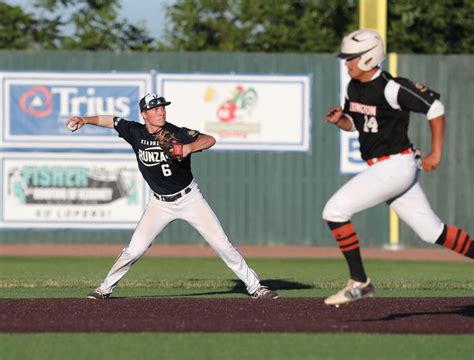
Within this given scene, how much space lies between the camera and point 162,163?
12.0 metres

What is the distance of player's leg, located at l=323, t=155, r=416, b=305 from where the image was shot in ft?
32.3

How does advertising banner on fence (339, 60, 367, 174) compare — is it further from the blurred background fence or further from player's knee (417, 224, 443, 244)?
player's knee (417, 224, 443, 244)

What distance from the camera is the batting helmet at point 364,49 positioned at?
10.0 m

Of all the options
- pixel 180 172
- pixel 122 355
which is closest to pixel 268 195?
pixel 180 172

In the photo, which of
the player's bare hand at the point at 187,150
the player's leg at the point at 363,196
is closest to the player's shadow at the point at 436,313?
the player's leg at the point at 363,196

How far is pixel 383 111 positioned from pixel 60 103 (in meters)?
12.7

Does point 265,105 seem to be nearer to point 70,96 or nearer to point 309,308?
point 70,96

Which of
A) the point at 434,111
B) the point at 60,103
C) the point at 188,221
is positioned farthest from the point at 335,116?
the point at 60,103

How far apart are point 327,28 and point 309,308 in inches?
762

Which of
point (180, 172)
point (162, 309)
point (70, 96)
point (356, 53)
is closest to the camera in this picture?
point (356, 53)

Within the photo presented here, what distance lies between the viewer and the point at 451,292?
1366cm

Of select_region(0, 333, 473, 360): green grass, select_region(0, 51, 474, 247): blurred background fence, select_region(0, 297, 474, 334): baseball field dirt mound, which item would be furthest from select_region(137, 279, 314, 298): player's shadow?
select_region(0, 51, 474, 247): blurred background fence

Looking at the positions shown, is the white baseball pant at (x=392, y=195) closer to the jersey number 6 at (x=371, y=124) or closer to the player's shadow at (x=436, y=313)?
the jersey number 6 at (x=371, y=124)

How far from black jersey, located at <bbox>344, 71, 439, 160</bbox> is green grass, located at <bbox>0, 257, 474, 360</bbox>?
1.58 metres
